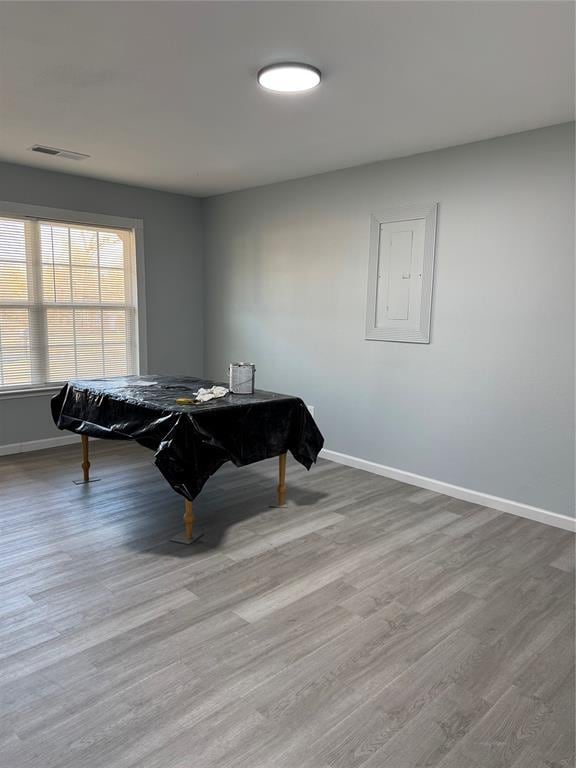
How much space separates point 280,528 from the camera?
3.20 metres

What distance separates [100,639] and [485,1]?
2772 mm

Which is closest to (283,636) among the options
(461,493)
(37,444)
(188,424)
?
(188,424)

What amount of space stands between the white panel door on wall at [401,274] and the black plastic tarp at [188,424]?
1093 mm

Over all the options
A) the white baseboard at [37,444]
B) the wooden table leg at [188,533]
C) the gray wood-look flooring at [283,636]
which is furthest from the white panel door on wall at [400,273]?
the white baseboard at [37,444]

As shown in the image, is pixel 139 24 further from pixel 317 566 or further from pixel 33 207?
pixel 33 207

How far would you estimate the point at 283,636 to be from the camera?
218 centimetres

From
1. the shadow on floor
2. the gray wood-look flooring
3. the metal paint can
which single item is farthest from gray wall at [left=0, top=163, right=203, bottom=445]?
the metal paint can

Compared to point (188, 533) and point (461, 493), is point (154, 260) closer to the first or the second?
point (188, 533)

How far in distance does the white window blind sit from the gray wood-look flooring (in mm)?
1542

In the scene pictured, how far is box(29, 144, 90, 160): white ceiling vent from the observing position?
381cm

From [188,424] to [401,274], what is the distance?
205 cm

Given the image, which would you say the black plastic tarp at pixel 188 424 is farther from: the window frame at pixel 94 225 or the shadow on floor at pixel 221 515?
the window frame at pixel 94 225

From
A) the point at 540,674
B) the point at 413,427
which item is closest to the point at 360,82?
the point at 413,427

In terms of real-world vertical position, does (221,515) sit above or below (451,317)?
below
